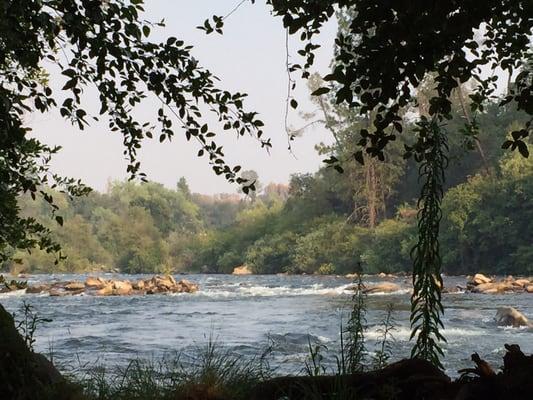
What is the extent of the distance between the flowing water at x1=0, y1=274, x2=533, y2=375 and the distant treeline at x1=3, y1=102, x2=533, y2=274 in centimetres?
433

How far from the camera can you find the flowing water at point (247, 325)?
1278 cm

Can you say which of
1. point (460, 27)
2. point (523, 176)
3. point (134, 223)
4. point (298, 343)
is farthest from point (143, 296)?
point (134, 223)

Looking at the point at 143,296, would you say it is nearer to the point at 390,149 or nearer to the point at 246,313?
the point at 246,313

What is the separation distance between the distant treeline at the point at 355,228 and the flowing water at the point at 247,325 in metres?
4.33

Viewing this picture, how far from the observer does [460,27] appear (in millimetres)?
2686

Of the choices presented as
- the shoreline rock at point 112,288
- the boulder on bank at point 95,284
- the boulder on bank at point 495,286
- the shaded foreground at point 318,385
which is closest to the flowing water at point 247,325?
the boulder on bank at point 495,286

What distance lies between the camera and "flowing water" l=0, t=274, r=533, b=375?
12.8 meters

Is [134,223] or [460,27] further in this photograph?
[134,223]

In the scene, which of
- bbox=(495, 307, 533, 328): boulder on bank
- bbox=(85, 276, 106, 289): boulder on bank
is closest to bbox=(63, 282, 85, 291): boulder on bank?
bbox=(85, 276, 106, 289): boulder on bank

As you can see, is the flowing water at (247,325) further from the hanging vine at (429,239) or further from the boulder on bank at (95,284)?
the hanging vine at (429,239)

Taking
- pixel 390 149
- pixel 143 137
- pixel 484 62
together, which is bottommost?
pixel 143 137

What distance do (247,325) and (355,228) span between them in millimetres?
33300

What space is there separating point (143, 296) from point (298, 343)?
50.4 ft

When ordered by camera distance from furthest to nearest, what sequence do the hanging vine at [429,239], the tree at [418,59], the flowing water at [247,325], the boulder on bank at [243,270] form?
the boulder on bank at [243,270], the flowing water at [247,325], the hanging vine at [429,239], the tree at [418,59]
